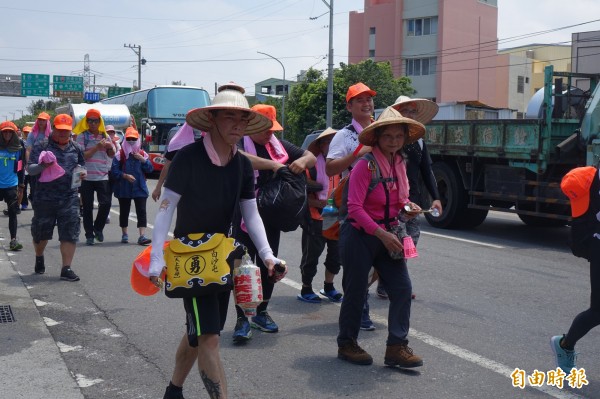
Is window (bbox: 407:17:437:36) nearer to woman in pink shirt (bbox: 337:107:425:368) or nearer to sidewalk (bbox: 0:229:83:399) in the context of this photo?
sidewalk (bbox: 0:229:83:399)

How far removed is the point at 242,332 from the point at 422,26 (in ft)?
174

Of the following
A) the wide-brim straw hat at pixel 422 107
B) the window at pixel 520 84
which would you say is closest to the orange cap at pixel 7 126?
the wide-brim straw hat at pixel 422 107

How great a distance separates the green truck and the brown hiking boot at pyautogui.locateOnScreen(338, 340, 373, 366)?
20.4ft

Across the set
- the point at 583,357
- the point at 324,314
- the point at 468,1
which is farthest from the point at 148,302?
the point at 468,1

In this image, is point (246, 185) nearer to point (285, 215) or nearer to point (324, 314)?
point (285, 215)

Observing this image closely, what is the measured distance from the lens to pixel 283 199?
575cm

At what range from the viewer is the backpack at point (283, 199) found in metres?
5.76

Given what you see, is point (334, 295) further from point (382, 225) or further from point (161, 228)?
point (161, 228)

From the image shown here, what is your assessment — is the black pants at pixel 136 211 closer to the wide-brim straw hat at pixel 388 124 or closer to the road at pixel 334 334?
the road at pixel 334 334

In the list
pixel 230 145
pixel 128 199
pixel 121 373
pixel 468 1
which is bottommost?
pixel 121 373

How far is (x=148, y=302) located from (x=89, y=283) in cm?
133

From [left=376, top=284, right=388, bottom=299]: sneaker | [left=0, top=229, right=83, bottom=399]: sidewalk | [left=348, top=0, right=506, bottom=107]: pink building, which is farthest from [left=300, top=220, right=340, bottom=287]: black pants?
[left=348, top=0, right=506, bottom=107]: pink building

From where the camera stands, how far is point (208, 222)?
13.0ft

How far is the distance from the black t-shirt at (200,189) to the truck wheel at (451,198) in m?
9.80
